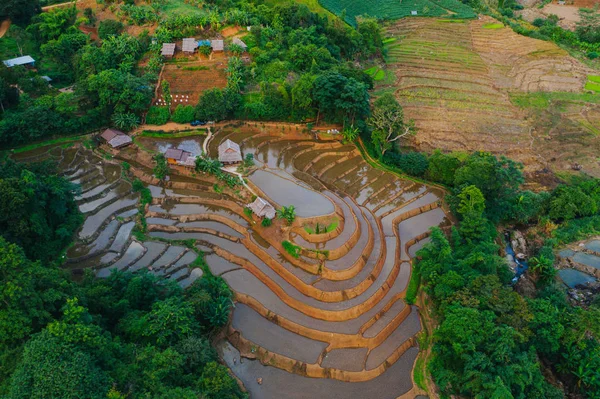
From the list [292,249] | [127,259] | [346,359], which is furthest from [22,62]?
[346,359]

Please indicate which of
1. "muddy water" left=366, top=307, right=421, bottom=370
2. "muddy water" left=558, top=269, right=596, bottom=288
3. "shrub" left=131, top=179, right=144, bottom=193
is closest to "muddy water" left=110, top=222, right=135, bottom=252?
"shrub" left=131, top=179, right=144, bottom=193

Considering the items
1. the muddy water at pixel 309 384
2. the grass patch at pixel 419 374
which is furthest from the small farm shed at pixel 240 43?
the grass patch at pixel 419 374

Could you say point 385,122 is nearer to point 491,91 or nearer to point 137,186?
point 491,91

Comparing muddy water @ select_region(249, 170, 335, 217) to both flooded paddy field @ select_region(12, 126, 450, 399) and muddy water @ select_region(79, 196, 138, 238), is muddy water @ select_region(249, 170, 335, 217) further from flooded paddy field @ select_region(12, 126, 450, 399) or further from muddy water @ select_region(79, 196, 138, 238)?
muddy water @ select_region(79, 196, 138, 238)

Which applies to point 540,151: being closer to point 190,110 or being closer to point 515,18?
point 190,110

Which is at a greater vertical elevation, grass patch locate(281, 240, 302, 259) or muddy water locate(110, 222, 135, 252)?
grass patch locate(281, 240, 302, 259)

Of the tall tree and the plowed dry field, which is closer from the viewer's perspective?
the tall tree
